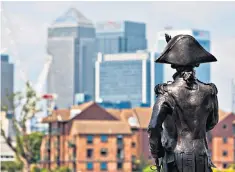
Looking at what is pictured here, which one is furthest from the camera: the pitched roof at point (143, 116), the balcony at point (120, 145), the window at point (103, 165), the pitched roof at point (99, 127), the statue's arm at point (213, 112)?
the pitched roof at point (143, 116)

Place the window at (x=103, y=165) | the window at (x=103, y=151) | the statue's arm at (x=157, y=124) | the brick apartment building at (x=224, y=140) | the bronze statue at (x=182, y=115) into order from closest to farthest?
the statue's arm at (x=157, y=124) < the bronze statue at (x=182, y=115) < the window at (x=103, y=151) < the window at (x=103, y=165) < the brick apartment building at (x=224, y=140)

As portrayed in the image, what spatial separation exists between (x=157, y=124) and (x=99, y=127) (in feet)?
431

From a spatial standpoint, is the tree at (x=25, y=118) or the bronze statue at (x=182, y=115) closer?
the bronze statue at (x=182, y=115)

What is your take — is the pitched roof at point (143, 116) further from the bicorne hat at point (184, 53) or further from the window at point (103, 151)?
the bicorne hat at point (184, 53)

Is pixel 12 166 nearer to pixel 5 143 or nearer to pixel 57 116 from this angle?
pixel 5 143

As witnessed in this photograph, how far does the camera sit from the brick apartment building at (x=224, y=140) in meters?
150

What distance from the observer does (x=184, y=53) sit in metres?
14.7

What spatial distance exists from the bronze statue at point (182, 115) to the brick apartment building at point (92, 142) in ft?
415

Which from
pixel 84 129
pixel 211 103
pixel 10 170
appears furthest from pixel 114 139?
pixel 211 103

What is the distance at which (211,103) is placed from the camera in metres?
14.9

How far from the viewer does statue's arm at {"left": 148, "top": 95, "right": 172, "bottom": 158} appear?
47.8 ft

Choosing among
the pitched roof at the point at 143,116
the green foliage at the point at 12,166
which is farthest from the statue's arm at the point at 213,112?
the pitched roof at the point at 143,116

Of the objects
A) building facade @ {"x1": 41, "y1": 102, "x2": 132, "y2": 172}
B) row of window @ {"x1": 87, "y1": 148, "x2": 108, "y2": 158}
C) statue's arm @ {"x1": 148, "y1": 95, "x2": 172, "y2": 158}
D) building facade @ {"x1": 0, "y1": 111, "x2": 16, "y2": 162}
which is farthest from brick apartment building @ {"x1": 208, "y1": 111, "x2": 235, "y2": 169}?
statue's arm @ {"x1": 148, "y1": 95, "x2": 172, "y2": 158}

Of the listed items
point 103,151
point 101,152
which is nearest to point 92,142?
point 101,152
